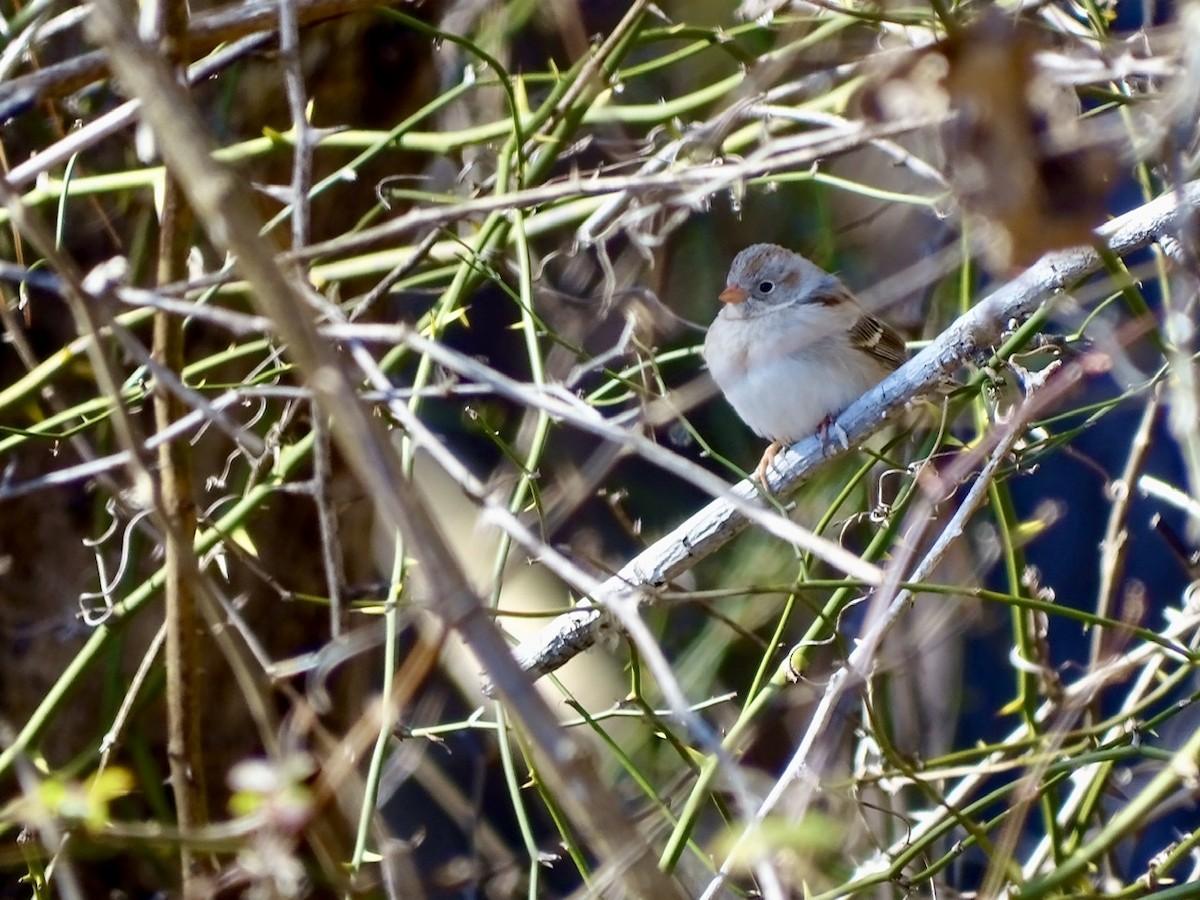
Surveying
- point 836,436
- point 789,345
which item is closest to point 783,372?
point 789,345

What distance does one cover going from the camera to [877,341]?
3.53 metres

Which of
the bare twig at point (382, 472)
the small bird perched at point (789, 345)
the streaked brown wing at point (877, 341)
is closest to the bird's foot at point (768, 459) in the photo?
the small bird perched at point (789, 345)

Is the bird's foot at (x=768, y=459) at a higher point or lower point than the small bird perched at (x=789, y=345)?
lower

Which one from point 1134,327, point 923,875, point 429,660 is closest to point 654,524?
point 923,875

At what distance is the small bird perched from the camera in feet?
10.7

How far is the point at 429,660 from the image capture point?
1052mm

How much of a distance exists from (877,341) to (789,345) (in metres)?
0.40

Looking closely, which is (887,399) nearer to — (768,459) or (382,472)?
(768,459)

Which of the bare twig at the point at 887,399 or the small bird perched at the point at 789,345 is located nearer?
the bare twig at the point at 887,399

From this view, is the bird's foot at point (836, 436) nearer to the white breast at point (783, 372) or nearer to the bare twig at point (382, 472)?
the white breast at point (783, 372)

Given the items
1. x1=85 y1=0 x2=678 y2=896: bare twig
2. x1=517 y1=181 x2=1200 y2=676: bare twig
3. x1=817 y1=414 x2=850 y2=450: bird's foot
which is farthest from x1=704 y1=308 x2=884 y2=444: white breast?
x1=85 y1=0 x2=678 y2=896: bare twig

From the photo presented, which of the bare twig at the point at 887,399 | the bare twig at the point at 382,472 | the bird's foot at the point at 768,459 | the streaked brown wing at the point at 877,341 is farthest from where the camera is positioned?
the streaked brown wing at the point at 877,341

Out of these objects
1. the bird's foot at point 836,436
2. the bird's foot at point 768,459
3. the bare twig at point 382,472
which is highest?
the bare twig at point 382,472

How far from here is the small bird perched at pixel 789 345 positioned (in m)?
3.26
